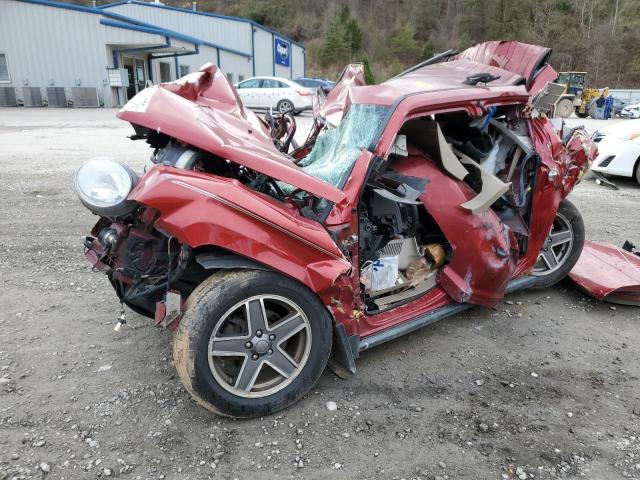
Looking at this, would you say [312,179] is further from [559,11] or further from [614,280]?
[559,11]

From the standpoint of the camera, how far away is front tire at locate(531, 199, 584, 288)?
12.8 ft

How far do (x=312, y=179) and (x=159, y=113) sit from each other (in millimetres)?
832

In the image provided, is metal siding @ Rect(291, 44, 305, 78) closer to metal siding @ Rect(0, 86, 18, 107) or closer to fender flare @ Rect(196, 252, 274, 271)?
metal siding @ Rect(0, 86, 18, 107)

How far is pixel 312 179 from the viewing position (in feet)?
7.82

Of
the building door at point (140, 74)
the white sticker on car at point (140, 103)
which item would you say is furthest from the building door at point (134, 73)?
the white sticker on car at point (140, 103)

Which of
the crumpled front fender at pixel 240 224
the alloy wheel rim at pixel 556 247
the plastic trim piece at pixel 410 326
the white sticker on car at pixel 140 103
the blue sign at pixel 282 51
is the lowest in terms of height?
the plastic trim piece at pixel 410 326

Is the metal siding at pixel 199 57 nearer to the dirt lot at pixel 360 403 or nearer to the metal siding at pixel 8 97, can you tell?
Answer: the metal siding at pixel 8 97

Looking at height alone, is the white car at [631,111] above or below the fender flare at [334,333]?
below

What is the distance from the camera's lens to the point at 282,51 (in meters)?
44.0

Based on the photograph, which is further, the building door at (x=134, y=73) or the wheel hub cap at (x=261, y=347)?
the building door at (x=134, y=73)

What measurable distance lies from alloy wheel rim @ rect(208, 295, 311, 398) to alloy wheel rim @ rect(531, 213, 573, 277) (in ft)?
7.90

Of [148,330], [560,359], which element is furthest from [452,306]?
[148,330]

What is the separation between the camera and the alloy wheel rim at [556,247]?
391cm

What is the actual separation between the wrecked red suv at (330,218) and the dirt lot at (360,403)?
8.8 inches
